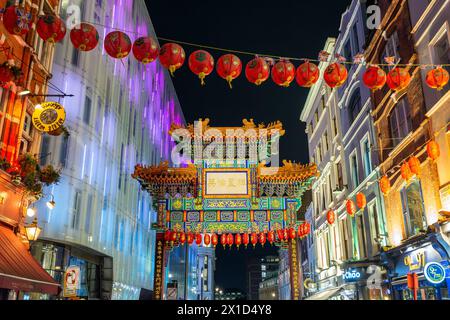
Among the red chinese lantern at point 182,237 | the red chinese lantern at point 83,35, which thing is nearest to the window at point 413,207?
the red chinese lantern at point 182,237

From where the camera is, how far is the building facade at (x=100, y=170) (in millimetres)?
19156

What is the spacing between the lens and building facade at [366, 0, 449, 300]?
1368cm

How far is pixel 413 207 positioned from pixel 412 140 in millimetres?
2816

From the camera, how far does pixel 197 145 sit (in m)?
20.1

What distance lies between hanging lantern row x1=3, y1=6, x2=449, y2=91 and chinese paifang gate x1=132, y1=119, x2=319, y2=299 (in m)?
8.23

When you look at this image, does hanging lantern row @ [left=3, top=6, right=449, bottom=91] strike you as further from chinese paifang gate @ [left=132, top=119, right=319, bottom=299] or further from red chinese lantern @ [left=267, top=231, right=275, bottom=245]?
red chinese lantern @ [left=267, top=231, right=275, bottom=245]

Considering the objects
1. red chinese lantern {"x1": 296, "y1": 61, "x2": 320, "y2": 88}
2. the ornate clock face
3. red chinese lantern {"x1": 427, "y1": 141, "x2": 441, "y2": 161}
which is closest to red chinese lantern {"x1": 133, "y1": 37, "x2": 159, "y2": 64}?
the ornate clock face

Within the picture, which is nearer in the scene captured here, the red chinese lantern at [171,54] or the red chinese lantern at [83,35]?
the red chinese lantern at [83,35]

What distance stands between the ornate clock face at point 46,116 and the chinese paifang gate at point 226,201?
659cm

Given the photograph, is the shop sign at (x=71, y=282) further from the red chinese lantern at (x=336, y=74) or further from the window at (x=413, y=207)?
the window at (x=413, y=207)

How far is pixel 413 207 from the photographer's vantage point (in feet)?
53.7

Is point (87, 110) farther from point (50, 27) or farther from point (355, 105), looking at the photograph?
point (355, 105)

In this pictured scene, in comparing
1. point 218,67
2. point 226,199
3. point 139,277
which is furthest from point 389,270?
point 139,277

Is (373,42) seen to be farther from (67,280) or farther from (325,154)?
(67,280)
